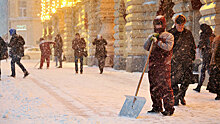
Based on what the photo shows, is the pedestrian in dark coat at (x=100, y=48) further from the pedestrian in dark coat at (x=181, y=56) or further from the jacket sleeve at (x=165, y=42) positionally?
the jacket sleeve at (x=165, y=42)

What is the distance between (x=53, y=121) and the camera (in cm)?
648

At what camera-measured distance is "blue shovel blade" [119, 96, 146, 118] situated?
6797 millimetres

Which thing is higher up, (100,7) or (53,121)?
(100,7)

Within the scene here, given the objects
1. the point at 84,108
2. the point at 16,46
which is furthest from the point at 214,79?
the point at 16,46

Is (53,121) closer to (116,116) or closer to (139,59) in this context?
(116,116)

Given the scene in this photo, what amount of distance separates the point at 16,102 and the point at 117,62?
532 inches

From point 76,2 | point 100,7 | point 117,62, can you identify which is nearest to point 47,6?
point 76,2

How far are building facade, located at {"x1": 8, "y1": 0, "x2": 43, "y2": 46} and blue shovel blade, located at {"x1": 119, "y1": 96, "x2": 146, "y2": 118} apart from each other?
57319 millimetres

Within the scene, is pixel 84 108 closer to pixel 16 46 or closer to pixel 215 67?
pixel 215 67

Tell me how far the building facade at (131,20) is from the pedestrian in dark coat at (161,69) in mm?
5074

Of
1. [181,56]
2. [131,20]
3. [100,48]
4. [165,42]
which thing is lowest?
[100,48]

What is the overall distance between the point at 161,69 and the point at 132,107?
774mm

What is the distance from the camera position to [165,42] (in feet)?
23.4

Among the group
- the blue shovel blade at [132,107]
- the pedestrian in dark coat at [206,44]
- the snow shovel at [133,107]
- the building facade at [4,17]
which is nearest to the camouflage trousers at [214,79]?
the pedestrian in dark coat at [206,44]
